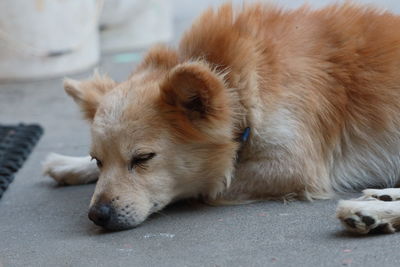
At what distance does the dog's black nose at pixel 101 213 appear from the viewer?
3219 millimetres

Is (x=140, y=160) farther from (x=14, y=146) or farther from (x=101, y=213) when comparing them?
(x=14, y=146)

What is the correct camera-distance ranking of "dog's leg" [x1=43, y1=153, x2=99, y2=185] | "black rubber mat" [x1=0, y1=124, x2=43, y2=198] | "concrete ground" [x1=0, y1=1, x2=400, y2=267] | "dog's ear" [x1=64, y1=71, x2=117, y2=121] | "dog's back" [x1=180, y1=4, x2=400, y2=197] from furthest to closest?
"black rubber mat" [x1=0, y1=124, x2=43, y2=198] < "dog's leg" [x1=43, y1=153, x2=99, y2=185] < "dog's ear" [x1=64, y1=71, x2=117, y2=121] < "dog's back" [x1=180, y1=4, x2=400, y2=197] < "concrete ground" [x1=0, y1=1, x2=400, y2=267]

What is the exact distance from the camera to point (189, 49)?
3656 mm

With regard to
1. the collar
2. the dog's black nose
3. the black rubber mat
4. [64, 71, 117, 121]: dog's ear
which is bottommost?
the black rubber mat

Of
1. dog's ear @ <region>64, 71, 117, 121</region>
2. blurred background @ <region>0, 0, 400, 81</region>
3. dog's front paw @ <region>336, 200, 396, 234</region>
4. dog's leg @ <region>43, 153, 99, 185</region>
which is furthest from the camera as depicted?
blurred background @ <region>0, 0, 400, 81</region>

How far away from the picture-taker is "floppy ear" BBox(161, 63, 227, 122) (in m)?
3.23

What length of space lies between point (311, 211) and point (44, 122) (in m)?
3.21

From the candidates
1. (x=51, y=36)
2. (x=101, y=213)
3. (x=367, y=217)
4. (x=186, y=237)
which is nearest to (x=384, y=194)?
(x=367, y=217)

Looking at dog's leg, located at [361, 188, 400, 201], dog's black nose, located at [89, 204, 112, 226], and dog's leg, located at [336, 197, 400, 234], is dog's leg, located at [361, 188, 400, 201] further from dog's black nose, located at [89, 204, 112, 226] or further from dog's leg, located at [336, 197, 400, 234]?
dog's black nose, located at [89, 204, 112, 226]

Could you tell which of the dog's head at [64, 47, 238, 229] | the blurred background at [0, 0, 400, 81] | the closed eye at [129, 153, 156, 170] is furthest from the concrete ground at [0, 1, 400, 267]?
the blurred background at [0, 0, 400, 81]

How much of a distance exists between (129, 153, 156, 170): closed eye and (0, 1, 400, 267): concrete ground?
29cm

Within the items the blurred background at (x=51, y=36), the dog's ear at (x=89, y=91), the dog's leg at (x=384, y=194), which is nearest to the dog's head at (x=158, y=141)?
the dog's ear at (x=89, y=91)

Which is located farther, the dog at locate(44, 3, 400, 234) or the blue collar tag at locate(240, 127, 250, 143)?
the blue collar tag at locate(240, 127, 250, 143)

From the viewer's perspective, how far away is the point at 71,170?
4227 millimetres
